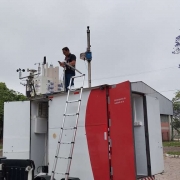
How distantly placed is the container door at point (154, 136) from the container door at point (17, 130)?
312 cm

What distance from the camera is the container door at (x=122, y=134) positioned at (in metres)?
5.06

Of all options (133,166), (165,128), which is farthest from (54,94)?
(165,128)

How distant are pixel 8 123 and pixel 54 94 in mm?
1735

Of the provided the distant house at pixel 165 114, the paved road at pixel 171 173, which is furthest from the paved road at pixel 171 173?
the distant house at pixel 165 114

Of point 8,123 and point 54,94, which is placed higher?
point 54,94

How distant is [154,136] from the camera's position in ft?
20.0

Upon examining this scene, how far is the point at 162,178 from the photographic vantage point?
33.9ft

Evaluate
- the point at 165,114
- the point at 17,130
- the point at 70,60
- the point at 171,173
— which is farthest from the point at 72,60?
the point at 165,114

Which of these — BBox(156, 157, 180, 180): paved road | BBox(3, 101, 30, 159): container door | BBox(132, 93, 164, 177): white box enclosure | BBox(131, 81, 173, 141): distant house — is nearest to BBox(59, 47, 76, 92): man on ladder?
BBox(3, 101, 30, 159): container door

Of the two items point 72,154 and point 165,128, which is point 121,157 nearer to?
point 72,154

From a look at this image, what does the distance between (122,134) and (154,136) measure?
1227 millimetres

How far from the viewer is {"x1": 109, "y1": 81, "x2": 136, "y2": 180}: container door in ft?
16.6

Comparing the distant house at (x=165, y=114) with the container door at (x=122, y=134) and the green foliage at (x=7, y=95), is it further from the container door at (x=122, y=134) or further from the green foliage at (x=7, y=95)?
the container door at (x=122, y=134)

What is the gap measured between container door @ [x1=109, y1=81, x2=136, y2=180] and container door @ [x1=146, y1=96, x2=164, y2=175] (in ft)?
3.29
